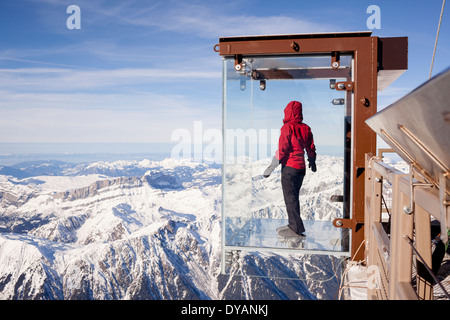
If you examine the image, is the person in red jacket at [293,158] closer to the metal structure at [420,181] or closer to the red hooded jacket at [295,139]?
the red hooded jacket at [295,139]

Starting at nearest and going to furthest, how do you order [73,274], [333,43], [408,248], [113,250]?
[408,248], [333,43], [73,274], [113,250]

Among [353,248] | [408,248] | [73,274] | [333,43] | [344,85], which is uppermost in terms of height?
[333,43]

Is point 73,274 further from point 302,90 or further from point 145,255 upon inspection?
point 302,90

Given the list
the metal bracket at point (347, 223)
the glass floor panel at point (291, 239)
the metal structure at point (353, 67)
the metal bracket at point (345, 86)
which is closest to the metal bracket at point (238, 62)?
the metal structure at point (353, 67)

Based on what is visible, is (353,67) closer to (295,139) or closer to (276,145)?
(295,139)

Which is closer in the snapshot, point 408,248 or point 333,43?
point 408,248

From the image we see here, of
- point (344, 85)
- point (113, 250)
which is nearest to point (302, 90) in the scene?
point (344, 85)

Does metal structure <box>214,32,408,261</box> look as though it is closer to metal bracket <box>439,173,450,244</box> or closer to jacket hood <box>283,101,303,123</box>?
jacket hood <box>283,101,303,123</box>
